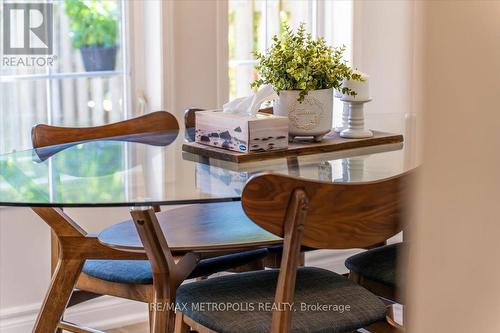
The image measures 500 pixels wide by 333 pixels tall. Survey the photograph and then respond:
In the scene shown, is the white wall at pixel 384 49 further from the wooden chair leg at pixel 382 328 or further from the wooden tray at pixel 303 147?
A: the wooden chair leg at pixel 382 328

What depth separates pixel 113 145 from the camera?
89.8 inches

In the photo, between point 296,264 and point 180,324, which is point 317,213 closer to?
point 296,264

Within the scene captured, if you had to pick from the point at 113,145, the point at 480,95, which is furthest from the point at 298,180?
the point at 480,95

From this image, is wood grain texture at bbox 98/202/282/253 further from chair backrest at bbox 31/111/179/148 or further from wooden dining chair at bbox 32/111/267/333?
chair backrest at bbox 31/111/179/148

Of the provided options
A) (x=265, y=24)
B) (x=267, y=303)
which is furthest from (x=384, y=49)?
(x=267, y=303)

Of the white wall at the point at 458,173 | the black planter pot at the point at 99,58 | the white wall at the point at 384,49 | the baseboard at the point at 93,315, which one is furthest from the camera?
the white wall at the point at 384,49

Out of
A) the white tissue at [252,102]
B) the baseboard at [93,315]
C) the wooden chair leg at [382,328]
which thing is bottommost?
the baseboard at [93,315]

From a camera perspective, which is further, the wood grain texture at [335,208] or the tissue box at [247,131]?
the tissue box at [247,131]

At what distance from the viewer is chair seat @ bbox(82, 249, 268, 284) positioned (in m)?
1.97

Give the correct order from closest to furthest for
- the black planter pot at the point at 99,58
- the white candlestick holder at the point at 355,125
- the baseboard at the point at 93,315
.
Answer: the white candlestick holder at the point at 355,125
the baseboard at the point at 93,315
the black planter pot at the point at 99,58

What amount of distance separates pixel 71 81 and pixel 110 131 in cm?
Answer: 55

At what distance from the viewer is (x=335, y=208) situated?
59.6 inches

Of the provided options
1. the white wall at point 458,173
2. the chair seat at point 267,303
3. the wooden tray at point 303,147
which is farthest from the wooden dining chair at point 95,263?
the white wall at point 458,173

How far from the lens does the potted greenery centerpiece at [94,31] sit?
2.83m
